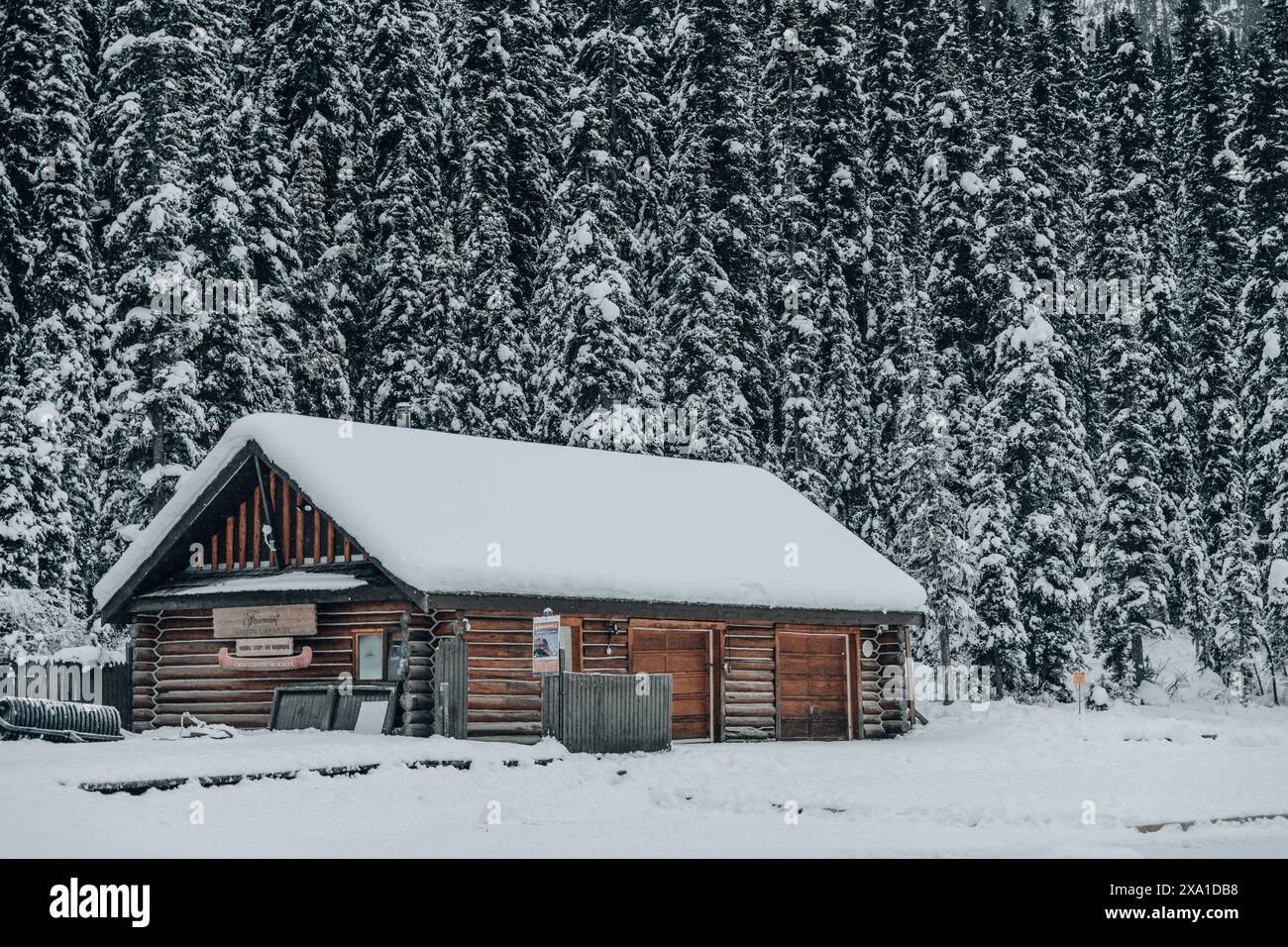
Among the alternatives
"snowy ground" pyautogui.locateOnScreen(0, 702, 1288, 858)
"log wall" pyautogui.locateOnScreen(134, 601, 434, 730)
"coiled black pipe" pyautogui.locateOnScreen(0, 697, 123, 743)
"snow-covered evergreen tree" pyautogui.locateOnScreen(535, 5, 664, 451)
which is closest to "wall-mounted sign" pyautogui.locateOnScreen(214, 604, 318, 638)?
"log wall" pyautogui.locateOnScreen(134, 601, 434, 730)

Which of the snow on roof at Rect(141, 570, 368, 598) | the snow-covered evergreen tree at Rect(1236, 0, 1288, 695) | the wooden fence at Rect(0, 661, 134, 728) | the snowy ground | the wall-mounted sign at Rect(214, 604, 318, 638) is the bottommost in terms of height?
the snowy ground

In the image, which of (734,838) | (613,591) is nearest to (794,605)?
(613,591)

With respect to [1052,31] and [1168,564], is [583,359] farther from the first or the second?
[1052,31]

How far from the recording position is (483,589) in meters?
22.7

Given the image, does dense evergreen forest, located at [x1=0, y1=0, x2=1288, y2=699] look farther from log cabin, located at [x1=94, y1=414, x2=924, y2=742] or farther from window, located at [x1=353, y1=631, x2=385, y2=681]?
window, located at [x1=353, y1=631, x2=385, y2=681]

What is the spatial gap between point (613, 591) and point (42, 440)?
1948 cm

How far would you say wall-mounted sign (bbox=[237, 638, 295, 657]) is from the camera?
80.5 ft

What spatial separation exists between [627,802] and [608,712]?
5.04m

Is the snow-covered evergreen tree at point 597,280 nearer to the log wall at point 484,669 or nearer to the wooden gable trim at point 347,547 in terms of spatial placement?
the log wall at point 484,669

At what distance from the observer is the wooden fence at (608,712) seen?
889 inches

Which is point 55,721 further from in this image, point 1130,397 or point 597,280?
point 1130,397

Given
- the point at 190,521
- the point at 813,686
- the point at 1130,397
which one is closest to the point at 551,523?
the point at 190,521

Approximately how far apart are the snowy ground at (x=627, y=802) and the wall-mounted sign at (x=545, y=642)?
125 cm

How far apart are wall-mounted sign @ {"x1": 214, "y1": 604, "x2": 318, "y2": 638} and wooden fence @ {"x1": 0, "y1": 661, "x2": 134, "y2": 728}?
3275 millimetres
